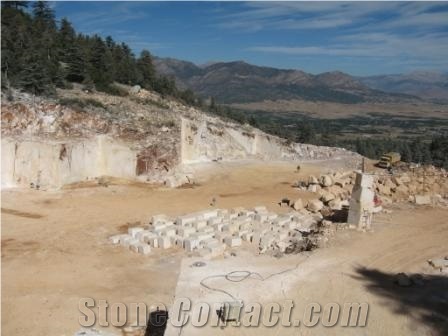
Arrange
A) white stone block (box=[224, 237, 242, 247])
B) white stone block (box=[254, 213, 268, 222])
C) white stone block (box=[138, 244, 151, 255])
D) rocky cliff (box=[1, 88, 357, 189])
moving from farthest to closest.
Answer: rocky cliff (box=[1, 88, 357, 189]) → white stone block (box=[254, 213, 268, 222]) → white stone block (box=[224, 237, 242, 247]) → white stone block (box=[138, 244, 151, 255])

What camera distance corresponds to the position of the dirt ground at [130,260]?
11.2m

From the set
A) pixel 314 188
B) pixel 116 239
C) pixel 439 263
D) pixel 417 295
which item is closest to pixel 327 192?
pixel 314 188

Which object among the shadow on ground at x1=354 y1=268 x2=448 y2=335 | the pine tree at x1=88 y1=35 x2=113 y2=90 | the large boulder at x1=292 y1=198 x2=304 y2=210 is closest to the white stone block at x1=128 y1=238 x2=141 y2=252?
the shadow on ground at x1=354 y1=268 x2=448 y2=335

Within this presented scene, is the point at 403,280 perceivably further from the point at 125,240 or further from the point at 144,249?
the point at 125,240

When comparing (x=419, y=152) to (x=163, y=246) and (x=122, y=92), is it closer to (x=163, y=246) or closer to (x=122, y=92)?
(x=122, y=92)

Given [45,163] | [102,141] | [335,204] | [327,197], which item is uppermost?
[102,141]

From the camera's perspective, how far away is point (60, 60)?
37.2 m

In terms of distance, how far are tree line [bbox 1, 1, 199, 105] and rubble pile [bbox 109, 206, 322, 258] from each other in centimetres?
1511

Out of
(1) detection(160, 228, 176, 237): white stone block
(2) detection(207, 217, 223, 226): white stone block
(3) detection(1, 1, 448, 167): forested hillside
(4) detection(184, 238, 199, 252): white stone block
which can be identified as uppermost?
(3) detection(1, 1, 448, 167): forested hillside

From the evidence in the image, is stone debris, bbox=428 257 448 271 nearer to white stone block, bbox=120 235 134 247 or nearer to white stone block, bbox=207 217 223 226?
white stone block, bbox=207 217 223 226

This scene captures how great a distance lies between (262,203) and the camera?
22.5 meters

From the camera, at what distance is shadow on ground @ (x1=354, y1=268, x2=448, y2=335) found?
403 inches

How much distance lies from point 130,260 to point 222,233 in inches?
134

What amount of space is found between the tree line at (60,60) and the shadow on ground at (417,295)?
22.7 m
